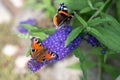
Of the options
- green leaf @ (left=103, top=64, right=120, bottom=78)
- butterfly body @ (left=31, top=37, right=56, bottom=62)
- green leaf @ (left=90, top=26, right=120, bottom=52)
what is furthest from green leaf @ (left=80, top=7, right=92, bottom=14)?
green leaf @ (left=103, top=64, right=120, bottom=78)

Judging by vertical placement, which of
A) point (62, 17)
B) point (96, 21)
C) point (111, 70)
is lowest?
point (111, 70)

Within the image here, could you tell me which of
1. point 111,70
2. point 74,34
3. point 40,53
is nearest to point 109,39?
point 74,34

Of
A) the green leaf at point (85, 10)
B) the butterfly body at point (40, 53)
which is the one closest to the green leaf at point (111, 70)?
the green leaf at point (85, 10)

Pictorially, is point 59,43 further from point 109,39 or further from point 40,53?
point 109,39

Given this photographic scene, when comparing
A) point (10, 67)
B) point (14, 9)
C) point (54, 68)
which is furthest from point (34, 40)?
point (14, 9)

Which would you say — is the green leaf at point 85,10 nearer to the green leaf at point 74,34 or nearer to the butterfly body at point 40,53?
the green leaf at point 74,34
